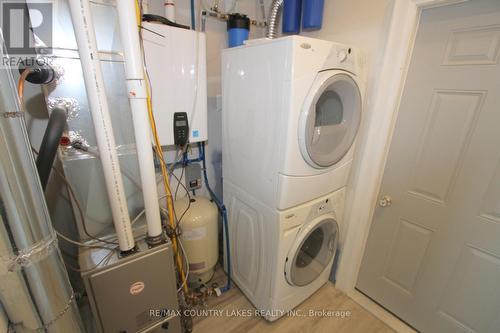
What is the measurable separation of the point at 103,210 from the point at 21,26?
933 mm

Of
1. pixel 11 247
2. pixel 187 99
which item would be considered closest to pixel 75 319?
pixel 11 247

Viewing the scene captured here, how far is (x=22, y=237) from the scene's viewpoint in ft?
2.15

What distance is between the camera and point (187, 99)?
1.42m

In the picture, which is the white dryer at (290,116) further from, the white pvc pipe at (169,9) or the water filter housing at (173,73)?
the white pvc pipe at (169,9)

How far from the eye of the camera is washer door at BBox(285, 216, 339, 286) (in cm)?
147

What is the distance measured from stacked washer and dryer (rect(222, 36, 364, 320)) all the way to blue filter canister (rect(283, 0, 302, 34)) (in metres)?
0.67

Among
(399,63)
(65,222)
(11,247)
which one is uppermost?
(399,63)

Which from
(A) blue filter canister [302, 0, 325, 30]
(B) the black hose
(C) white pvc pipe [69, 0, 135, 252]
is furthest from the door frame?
(B) the black hose

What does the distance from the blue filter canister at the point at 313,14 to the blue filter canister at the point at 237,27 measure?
42 centimetres

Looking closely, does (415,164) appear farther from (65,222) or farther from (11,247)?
(65,222)

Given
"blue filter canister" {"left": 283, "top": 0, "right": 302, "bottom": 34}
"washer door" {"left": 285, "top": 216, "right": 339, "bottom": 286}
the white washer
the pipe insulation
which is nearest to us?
the pipe insulation

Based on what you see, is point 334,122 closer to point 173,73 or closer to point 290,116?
point 290,116

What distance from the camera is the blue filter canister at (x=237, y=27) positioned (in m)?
1.50

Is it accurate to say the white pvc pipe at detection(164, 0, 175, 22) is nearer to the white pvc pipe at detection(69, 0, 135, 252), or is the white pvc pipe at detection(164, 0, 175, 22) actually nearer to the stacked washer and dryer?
the stacked washer and dryer
